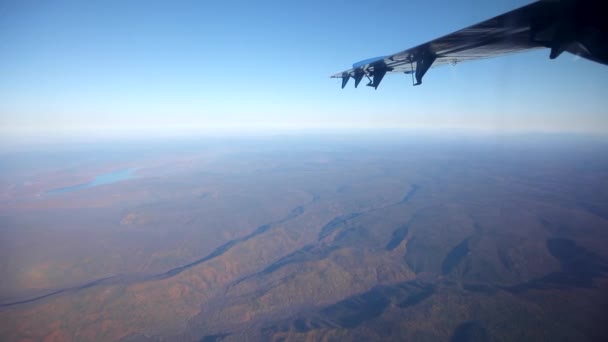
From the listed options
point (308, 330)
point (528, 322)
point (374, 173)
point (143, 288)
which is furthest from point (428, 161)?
point (143, 288)

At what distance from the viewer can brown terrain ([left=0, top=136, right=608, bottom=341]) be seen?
38.6 meters

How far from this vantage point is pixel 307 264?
54.2 meters

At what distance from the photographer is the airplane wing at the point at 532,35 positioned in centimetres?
257

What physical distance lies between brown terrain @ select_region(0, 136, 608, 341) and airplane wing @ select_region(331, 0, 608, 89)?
138 ft

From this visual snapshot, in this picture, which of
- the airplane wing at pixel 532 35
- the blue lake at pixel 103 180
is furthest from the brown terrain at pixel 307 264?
the airplane wing at pixel 532 35

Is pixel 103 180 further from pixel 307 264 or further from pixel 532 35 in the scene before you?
pixel 532 35

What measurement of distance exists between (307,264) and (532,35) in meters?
55.8

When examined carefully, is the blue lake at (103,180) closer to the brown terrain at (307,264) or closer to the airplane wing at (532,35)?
the brown terrain at (307,264)

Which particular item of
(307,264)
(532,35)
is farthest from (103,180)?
(532,35)

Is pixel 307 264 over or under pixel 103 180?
under

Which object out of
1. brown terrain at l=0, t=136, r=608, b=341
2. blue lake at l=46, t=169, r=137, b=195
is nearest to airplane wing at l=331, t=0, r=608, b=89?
brown terrain at l=0, t=136, r=608, b=341

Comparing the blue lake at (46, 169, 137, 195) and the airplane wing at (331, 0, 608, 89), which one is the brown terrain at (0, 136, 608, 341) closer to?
the blue lake at (46, 169, 137, 195)

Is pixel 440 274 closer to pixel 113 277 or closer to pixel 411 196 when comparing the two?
pixel 411 196

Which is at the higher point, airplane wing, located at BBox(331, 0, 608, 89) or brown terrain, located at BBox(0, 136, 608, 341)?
airplane wing, located at BBox(331, 0, 608, 89)
